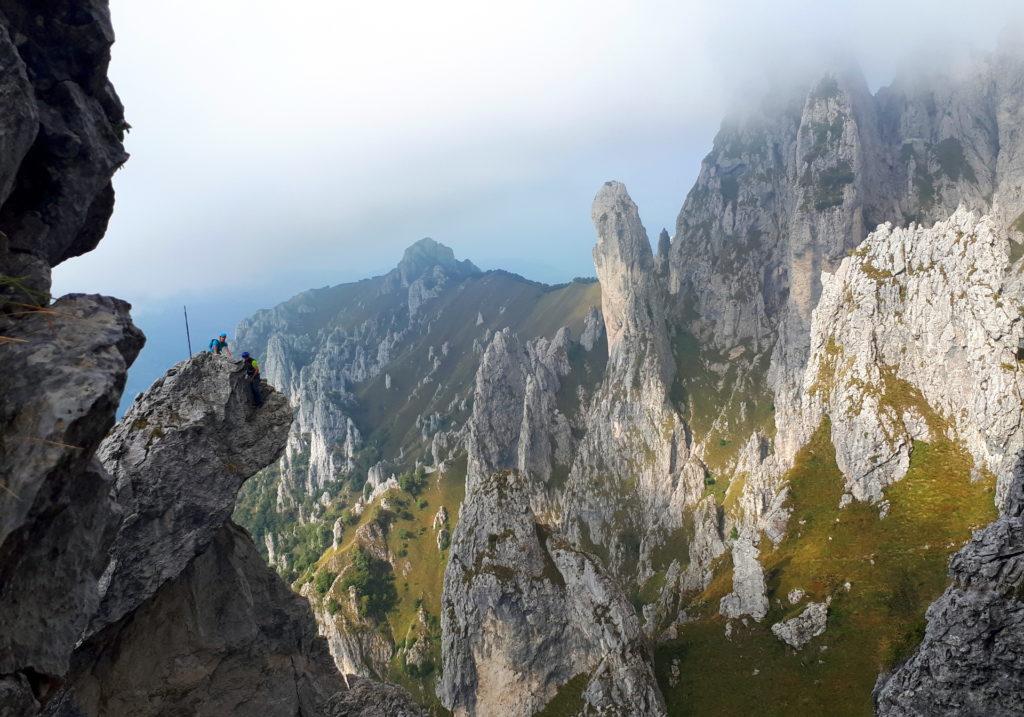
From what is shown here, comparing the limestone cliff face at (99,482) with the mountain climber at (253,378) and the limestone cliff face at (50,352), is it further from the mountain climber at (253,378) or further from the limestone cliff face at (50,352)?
the mountain climber at (253,378)

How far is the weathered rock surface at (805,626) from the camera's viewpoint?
5753 centimetres

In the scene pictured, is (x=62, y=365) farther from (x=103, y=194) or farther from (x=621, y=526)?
(x=621, y=526)

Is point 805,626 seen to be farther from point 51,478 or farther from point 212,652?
point 51,478

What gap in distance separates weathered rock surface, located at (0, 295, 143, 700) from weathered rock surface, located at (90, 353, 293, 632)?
7050 mm

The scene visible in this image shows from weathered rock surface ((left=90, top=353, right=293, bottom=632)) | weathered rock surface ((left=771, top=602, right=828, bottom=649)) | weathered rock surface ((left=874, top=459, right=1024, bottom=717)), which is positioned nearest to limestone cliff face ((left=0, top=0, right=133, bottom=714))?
weathered rock surface ((left=90, top=353, right=293, bottom=632))

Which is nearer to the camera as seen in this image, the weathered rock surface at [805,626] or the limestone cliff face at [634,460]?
the weathered rock surface at [805,626]

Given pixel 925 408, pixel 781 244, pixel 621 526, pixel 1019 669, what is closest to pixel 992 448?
pixel 925 408

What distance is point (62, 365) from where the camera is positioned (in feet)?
38.2

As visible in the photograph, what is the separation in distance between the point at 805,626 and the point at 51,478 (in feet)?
222

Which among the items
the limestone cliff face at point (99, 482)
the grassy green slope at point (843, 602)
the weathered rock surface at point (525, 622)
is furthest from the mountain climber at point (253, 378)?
the grassy green slope at point (843, 602)

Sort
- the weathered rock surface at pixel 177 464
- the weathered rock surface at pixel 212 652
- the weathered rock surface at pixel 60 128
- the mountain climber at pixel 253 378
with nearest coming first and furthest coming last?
the weathered rock surface at pixel 60 128, the weathered rock surface at pixel 212 652, the weathered rock surface at pixel 177 464, the mountain climber at pixel 253 378

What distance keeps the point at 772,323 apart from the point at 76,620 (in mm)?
208304

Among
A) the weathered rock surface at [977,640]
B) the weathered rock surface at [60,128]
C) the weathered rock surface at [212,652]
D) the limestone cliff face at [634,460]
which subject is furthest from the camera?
the limestone cliff face at [634,460]

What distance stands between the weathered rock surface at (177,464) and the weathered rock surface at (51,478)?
278 inches
